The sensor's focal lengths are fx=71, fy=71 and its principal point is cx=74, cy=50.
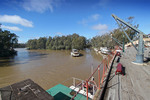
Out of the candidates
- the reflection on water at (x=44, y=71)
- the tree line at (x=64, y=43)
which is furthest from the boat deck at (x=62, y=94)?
the tree line at (x=64, y=43)

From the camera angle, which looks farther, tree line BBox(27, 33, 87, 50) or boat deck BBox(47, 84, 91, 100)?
tree line BBox(27, 33, 87, 50)

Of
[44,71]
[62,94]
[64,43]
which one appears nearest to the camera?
[62,94]

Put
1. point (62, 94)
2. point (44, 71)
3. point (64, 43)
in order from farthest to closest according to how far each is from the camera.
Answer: point (64, 43)
point (44, 71)
point (62, 94)

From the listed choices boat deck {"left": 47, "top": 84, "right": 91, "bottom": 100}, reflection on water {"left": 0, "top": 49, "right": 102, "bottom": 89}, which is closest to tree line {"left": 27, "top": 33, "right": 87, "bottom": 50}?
reflection on water {"left": 0, "top": 49, "right": 102, "bottom": 89}

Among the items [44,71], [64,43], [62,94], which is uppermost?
[64,43]

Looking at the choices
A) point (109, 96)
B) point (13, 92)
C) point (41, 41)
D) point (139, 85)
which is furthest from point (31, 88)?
point (41, 41)

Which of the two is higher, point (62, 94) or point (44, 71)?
point (62, 94)

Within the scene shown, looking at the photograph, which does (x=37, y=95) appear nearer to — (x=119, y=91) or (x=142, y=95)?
(x=119, y=91)

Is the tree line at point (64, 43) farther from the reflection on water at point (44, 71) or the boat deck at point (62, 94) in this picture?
the boat deck at point (62, 94)

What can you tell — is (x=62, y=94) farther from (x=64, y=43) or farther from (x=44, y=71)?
(x=64, y=43)

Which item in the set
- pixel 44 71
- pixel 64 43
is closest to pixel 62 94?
pixel 44 71

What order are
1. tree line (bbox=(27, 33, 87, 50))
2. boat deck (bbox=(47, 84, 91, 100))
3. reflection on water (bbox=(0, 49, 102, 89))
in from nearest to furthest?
boat deck (bbox=(47, 84, 91, 100))
reflection on water (bbox=(0, 49, 102, 89))
tree line (bbox=(27, 33, 87, 50))

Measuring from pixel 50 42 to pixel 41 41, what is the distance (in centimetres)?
1310

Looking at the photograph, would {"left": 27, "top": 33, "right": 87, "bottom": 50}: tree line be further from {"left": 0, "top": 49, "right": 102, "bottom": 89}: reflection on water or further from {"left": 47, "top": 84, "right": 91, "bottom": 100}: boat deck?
{"left": 47, "top": 84, "right": 91, "bottom": 100}: boat deck
